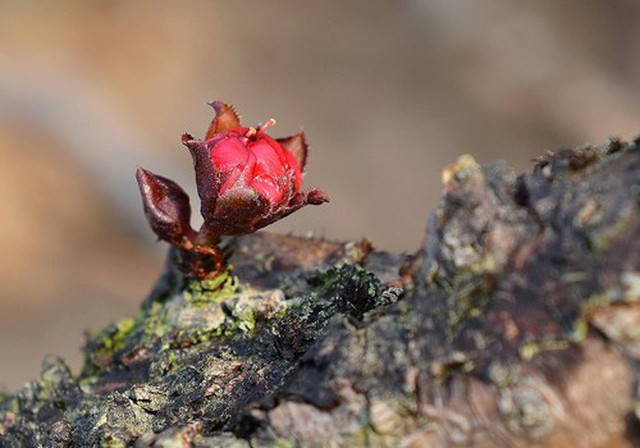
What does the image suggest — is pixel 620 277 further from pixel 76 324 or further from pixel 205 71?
pixel 205 71

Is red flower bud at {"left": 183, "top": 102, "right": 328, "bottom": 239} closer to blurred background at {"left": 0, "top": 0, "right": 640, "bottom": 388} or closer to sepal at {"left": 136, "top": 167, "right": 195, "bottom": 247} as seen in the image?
sepal at {"left": 136, "top": 167, "right": 195, "bottom": 247}

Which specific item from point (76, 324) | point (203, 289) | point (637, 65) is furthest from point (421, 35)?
point (203, 289)

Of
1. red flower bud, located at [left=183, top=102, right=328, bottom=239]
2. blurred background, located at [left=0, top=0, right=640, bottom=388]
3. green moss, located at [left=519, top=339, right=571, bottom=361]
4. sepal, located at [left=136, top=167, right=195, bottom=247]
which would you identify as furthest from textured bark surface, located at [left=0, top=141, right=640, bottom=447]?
blurred background, located at [left=0, top=0, right=640, bottom=388]

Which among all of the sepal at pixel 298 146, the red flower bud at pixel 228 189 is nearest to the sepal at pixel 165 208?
the red flower bud at pixel 228 189

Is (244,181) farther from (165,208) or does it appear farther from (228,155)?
(165,208)

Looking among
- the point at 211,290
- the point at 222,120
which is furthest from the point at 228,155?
the point at 211,290
